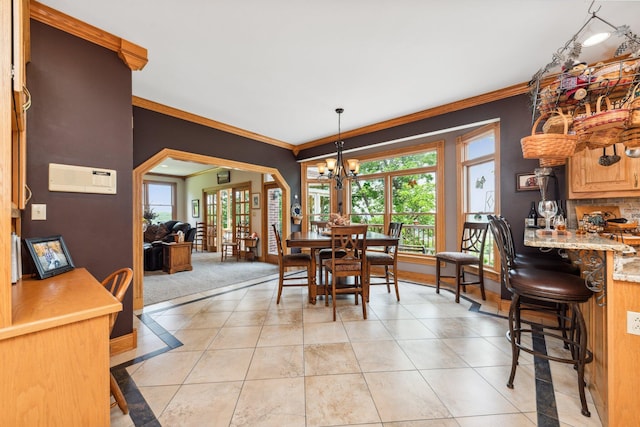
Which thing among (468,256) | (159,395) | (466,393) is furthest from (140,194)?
(468,256)

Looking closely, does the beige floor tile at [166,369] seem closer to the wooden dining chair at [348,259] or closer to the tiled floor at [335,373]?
the tiled floor at [335,373]

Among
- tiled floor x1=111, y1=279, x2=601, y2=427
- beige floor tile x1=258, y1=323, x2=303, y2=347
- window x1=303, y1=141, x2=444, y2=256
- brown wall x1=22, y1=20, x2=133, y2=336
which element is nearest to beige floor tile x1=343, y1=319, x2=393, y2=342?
tiled floor x1=111, y1=279, x2=601, y2=427

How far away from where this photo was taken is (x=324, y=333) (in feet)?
8.18

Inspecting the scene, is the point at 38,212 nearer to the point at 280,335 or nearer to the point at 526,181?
the point at 280,335

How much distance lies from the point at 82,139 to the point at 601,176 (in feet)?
14.8

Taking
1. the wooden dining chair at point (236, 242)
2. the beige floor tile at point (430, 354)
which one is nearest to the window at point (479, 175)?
the beige floor tile at point (430, 354)

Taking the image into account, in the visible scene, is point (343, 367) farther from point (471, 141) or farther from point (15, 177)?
point (471, 141)

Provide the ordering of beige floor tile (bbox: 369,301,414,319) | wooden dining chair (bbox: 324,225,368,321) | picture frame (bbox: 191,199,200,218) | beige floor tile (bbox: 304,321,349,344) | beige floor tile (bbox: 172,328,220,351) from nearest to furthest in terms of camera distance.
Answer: beige floor tile (bbox: 172,328,220,351)
beige floor tile (bbox: 304,321,349,344)
wooden dining chair (bbox: 324,225,368,321)
beige floor tile (bbox: 369,301,414,319)
picture frame (bbox: 191,199,200,218)

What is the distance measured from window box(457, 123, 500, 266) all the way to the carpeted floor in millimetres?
3643

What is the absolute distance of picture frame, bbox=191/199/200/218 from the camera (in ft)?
28.5

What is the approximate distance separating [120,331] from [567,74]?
347cm

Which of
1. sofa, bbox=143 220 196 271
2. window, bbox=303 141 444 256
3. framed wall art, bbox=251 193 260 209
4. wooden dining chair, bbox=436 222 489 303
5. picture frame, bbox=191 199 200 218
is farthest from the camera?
picture frame, bbox=191 199 200 218

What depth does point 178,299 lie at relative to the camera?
353 cm

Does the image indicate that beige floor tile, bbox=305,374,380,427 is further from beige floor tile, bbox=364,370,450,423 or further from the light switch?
the light switch
